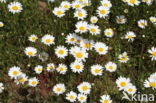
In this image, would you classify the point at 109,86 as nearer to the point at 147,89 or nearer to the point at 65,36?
the point at 147,89

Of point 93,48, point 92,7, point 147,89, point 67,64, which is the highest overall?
point 92,7

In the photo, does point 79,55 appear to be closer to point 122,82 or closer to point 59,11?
point 122,82

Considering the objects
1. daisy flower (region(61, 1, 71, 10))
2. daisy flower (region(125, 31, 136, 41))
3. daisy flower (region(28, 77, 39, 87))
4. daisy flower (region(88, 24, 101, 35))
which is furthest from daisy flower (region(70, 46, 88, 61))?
daisy flower (region(61, 1, 71, 10))

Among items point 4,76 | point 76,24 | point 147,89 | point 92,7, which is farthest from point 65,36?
point 147,89

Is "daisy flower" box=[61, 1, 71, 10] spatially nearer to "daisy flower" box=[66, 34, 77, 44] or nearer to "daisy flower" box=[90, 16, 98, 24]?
"daisy flower" box=[90, 16, 98, 24]

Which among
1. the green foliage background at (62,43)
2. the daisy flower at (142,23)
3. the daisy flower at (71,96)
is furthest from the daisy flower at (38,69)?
the daisy flower at (142,23)
